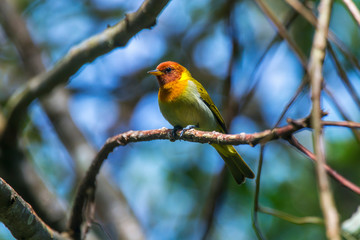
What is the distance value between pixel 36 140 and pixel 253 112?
3878 millimetres

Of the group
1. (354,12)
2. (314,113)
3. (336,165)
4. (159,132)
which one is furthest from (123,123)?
(314,113)

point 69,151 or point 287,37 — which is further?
point 69,151

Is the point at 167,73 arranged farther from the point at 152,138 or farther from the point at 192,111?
the point at 152,138

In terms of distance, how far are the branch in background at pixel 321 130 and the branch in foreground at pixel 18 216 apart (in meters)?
1.58

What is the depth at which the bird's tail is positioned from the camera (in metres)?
3.79

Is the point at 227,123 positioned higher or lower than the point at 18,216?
lower

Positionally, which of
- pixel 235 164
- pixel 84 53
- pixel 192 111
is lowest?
pixel 235 164

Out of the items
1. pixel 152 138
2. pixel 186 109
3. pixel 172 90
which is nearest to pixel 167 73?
pixel 172 90

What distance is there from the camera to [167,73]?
4.54 meters

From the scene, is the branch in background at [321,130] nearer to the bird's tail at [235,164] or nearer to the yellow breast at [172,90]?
the bird's tail at [235,164]

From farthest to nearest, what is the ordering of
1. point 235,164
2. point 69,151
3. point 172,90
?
point 69,151 < point 172,90 < point 235,164

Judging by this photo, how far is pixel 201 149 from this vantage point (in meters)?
6.94

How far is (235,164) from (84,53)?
1811 millimetres

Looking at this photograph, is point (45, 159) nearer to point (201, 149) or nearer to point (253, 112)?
point (201, 149)
